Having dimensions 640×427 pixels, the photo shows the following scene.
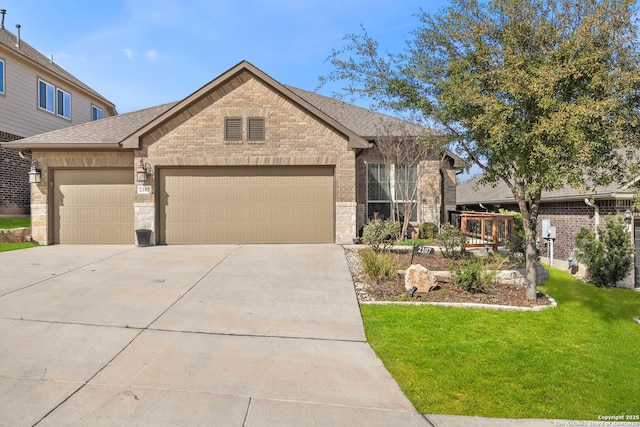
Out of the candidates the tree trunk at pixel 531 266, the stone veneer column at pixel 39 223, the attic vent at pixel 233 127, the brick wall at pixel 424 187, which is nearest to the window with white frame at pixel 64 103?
the stone veneer column at pixel 39 223

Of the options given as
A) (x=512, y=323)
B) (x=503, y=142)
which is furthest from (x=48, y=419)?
(x=503, y=142)

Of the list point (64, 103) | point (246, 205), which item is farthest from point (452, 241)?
point (64, 103)

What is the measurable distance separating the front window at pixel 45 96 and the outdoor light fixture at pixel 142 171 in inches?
405

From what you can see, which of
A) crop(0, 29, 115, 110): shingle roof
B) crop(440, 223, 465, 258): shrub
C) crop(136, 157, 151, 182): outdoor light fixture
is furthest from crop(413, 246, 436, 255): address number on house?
crop(0, 29, 115, 110): shingle roof

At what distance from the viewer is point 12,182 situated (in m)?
15.8

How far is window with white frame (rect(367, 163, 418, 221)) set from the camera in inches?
567

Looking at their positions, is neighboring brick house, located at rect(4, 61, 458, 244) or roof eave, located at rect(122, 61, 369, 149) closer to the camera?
roof eave, located at rect(122, 61, 369, 149)

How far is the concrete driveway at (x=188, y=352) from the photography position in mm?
3279

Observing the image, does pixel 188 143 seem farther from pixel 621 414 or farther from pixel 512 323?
pixel 621 414

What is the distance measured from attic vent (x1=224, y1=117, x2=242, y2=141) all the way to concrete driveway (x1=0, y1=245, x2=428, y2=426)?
230 inches

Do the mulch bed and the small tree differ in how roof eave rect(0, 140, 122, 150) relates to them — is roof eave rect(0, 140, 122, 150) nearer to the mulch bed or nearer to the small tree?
the mulch bed

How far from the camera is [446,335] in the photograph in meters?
5.38

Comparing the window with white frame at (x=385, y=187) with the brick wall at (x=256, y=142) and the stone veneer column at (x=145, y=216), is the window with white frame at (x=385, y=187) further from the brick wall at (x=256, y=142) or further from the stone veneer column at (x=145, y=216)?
the stone veneer column at (x=145, y=216)

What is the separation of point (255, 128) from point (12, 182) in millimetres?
11847
